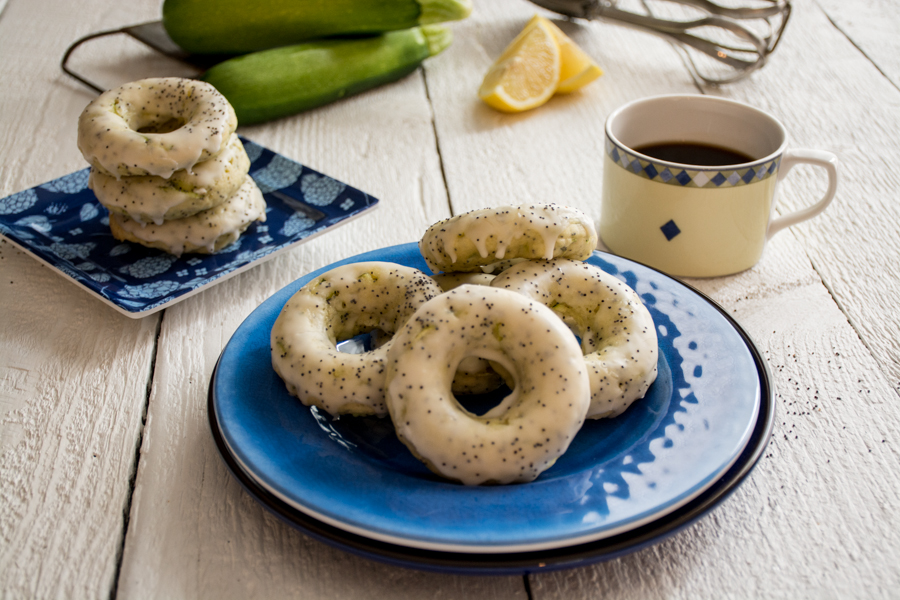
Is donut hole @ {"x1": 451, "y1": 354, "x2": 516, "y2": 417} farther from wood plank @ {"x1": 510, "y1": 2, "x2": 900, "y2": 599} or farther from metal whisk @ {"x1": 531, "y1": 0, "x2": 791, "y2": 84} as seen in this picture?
metal whisk @ {"x1": 531, "y1": 0, "x2": 791, "y2": 84}

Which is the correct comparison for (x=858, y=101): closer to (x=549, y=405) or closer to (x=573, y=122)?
(x=573, y=122)

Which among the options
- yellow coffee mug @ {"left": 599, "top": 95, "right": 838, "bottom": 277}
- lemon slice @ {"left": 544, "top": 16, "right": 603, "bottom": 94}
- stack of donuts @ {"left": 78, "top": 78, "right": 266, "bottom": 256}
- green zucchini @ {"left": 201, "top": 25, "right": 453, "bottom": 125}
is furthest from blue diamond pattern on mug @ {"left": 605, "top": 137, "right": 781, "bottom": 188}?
green zucchini @ {"left": 201, "top": 25, "right": 453, "bottom": 125}

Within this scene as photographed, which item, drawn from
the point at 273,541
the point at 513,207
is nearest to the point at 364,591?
the point at 273,541

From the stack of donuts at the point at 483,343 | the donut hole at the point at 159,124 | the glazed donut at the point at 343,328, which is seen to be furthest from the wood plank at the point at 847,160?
the donut hole at the point at 159,124

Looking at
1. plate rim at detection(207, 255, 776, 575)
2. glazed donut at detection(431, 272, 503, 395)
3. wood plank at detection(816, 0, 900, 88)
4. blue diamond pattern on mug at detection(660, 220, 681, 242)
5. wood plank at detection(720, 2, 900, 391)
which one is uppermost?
plate rim at detection(207, 255, 776, 575)

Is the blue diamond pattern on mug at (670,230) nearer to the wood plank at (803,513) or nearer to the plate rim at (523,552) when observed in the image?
the wood plank at (803,513)

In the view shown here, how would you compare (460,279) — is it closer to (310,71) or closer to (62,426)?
(62,426)

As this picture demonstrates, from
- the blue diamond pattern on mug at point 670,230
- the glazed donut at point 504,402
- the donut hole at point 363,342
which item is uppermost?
the glazed donut at point 504,402
